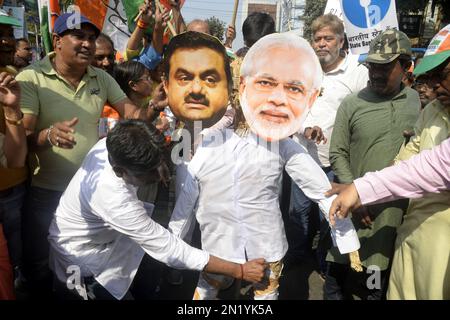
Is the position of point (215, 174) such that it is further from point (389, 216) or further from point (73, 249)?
point (389, 216)

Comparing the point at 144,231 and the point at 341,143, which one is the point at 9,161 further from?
the point at 341,143

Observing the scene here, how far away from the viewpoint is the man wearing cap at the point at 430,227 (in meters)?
1.65

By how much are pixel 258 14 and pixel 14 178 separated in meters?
1.90

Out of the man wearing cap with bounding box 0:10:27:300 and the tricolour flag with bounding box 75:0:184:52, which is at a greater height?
the tricolour flag with bounding box 75:0:184:52

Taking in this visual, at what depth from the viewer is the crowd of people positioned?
1762 millimetres

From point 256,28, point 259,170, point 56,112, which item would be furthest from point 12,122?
point 256,28

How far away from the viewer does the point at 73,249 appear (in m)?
1.97

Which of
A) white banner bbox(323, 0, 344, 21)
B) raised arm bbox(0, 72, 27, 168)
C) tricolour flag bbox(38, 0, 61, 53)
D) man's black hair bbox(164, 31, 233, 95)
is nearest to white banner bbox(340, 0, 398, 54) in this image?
white banner bbox(323, 0, 344, 21)

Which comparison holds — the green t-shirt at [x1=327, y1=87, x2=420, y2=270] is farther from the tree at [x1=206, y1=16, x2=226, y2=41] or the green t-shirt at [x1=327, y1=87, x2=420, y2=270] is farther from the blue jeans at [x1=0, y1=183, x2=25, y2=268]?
the blue jeans at [x1=0, y1=183, x2=25, y2=268]

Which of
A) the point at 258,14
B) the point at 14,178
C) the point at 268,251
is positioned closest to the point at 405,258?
the point at 268,251

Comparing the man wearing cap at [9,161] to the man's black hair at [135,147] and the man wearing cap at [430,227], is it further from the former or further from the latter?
the man wearing cap at [430,227]

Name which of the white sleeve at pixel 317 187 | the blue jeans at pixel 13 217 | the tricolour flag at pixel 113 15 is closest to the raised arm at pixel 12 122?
the blue jeans at pixel 13 217

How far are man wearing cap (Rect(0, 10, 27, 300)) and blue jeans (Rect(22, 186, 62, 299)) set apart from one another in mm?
50

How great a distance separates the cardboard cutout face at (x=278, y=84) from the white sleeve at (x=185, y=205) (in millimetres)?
428
